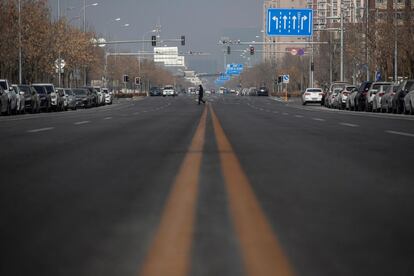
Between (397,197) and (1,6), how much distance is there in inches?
2733

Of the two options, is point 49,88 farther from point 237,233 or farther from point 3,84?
point 237,233

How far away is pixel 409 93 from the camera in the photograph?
3959cm

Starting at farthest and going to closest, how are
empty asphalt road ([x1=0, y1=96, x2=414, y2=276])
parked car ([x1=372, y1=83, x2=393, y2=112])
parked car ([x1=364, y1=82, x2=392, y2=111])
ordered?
parked car ([x1=364, y1=82, x2=392, y2=111]) < parked car ([x1=372, y1=83, x2=393, y2=112]) < empty asphalt road ([x1=0, y1=96, x2=414, y2=276])

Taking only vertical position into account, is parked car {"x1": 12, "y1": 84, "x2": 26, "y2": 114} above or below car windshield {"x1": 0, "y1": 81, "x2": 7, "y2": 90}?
below

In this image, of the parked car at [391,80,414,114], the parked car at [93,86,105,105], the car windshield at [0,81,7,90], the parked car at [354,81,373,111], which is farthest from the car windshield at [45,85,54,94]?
the parked car at [391,80,414,114]

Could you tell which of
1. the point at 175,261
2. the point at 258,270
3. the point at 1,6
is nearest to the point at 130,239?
the point at 175,261

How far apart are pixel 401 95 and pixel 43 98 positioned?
22150 millimetres

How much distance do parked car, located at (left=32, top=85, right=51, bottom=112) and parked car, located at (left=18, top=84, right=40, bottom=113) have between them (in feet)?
4.85

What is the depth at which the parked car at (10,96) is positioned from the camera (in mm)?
41700

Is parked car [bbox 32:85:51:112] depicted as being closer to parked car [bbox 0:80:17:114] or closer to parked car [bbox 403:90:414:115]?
parked car [bbox 0:80:17:114]

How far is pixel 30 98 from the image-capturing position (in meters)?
47.5

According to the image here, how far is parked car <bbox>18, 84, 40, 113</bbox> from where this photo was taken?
47.1 m

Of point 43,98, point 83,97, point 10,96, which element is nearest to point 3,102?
point 10,96

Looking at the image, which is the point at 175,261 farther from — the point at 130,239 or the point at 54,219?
the point at 54,219
